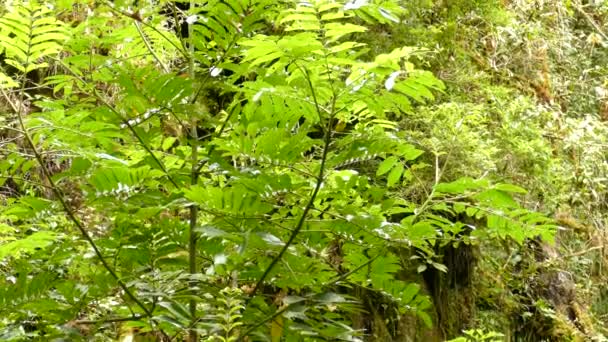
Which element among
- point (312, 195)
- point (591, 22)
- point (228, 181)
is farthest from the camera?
point (591, 22)

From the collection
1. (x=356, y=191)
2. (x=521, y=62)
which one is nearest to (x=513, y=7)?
(x=521, y=62)

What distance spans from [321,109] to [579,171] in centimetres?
454

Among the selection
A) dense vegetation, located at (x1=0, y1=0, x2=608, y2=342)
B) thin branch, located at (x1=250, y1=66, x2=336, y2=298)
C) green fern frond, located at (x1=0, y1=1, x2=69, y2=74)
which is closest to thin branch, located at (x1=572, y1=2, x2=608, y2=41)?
dense vegetation, located at (x1=0, y1=0, x2=608, y2=342)

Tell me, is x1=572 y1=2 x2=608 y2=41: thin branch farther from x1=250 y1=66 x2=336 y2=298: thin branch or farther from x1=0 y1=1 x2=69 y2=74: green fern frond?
x1=0 y1=1 x2=69 y2=74: green fern frond

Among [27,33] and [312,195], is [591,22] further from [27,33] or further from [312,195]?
[27,33]

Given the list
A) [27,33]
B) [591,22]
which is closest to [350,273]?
[27,33]

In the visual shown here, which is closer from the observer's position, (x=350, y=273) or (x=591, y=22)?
(x=350, y=273)

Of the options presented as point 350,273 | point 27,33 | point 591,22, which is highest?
point 27,33

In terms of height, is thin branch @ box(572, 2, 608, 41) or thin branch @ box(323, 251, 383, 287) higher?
thin branch @ box(323, 251, 383, 287)

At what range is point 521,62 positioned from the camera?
544 centimetres

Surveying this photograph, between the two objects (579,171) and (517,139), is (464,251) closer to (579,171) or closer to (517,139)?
(517,139)

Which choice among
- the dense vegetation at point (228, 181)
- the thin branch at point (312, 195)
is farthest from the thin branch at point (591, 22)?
the thin branch at point (312, 195)

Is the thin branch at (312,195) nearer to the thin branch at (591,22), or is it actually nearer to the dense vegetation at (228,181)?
the dense vegetation at (228,181)

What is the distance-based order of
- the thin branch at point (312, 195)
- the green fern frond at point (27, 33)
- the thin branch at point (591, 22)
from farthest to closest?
the thin branch at point (591, 22) < the green fern frond at point (27, 33) < the thin branch at point (312, 195)
